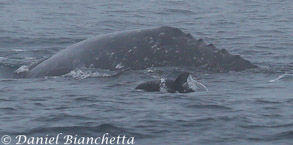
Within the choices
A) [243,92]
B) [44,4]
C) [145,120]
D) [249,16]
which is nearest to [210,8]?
[249,16]

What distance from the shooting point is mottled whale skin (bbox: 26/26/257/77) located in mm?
17062

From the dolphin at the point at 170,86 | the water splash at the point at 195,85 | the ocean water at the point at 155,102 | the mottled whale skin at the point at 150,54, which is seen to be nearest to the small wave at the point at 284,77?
Answer: the ocean water at the point at 155,102

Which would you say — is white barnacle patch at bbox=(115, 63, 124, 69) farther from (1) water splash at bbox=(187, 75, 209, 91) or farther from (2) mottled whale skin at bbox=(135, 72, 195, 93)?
(1) water splash at bbox=(187, 75, 209, 91)

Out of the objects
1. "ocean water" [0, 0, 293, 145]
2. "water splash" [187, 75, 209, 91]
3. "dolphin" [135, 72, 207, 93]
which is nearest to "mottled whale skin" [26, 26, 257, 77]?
"ocean water" [0, 0, 293, 145]

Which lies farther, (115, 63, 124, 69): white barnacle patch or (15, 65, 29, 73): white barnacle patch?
(15, 65, 29, 73): white barnacle patch

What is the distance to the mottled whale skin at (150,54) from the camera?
1706 cm

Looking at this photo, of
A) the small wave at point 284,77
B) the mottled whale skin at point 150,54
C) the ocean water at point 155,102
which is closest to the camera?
the ocean water at point 155,102

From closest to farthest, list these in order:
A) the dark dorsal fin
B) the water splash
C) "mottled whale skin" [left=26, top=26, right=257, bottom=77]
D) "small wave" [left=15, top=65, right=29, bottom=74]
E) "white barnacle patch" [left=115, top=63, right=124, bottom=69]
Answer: the dark dorsal fin
the water splash
"mottled whale skin" [left=26, top=26, right=257, bottom=77]
"white barnacle patch" [left=115, top=63, right=124, bottom=69]
"small wave" [left=15, top=65, right=29, bottom=74]

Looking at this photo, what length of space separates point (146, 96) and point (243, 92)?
2.11 meters

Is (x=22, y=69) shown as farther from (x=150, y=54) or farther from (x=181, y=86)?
(x=181, y=86)

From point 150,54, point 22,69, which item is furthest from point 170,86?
point 22,69

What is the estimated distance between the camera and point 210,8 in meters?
39.0

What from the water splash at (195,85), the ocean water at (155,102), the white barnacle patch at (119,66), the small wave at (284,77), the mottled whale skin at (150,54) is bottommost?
the ocean water at (155,102)

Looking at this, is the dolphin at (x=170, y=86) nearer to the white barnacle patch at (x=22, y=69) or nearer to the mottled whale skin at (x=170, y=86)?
the mottled whale skin at (x=170, y=86)
